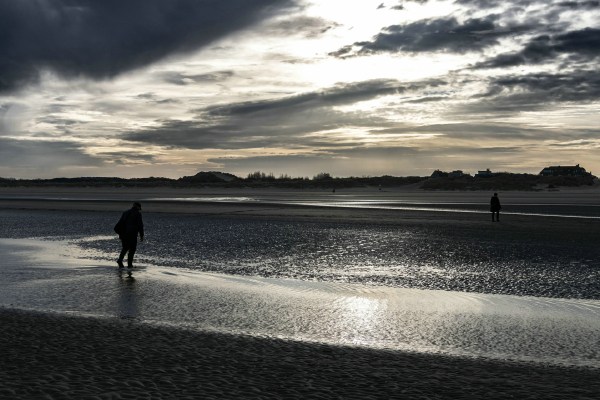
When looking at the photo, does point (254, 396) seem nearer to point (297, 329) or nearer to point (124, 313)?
point (297, 329)

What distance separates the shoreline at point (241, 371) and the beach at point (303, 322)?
0.09ft

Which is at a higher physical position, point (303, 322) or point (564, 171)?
point (564, 171)

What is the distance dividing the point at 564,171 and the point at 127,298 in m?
181

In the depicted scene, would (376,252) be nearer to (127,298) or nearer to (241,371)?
(127,298)

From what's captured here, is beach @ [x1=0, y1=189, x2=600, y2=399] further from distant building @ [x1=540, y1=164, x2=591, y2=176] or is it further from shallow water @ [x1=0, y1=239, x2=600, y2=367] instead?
distant building @ [x1=540, y1=164, x2=591, y2=176]

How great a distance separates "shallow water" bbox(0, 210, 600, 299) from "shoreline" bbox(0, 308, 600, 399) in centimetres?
643

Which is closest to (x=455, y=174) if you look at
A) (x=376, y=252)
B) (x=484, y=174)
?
(x=484, y=174)

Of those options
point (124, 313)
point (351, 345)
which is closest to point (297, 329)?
point (351, 345)

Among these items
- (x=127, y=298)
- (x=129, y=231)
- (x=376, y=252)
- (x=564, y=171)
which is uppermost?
(x=564, y=171)

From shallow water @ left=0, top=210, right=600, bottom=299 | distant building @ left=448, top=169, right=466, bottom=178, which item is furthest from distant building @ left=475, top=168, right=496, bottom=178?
shallow water @ left=0, top=210, right=600, bottom=299

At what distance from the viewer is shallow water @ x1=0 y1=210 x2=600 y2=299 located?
1548 centimetres

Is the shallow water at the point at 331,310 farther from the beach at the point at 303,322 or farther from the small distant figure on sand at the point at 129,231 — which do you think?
the small distant figure on sand at the point at 129,231

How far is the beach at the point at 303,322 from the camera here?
708 centimetres

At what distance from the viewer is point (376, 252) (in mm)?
21234
